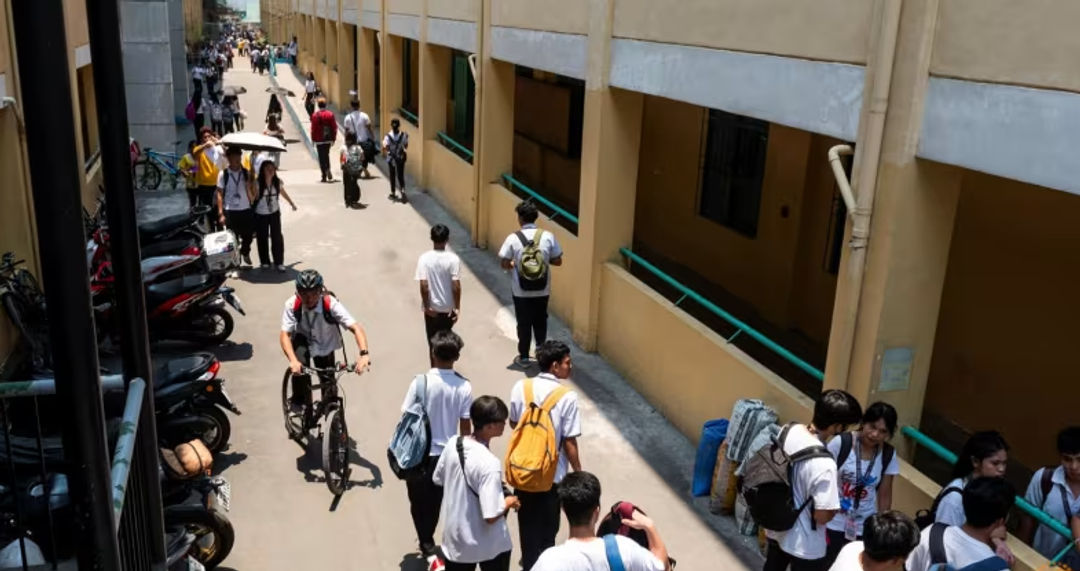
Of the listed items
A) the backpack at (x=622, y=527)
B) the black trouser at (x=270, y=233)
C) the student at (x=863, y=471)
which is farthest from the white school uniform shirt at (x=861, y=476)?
the black trouser at (x=270, y=233)

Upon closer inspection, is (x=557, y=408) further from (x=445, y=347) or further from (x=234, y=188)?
(x=234, y=188)

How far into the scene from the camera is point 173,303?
29.3 feet

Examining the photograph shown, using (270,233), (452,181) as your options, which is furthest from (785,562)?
(452,181)

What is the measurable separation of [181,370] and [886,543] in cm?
490

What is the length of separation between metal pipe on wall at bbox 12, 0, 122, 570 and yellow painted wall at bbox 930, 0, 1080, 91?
430cm

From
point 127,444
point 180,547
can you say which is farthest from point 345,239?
point 127,444

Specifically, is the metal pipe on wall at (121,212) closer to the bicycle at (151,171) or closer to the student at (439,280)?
the student at (439,280)

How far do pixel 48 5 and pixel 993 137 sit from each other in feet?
14.7

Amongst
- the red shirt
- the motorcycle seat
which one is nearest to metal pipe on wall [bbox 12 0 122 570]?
the motorcycle seat

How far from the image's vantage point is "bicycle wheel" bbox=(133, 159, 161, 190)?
16844 mm

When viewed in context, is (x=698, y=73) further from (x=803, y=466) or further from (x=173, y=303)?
(x=173, y=303)

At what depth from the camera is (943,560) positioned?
4129 mm

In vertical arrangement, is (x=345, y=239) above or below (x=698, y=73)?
below

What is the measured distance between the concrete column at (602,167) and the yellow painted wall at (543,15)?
0.41 m
